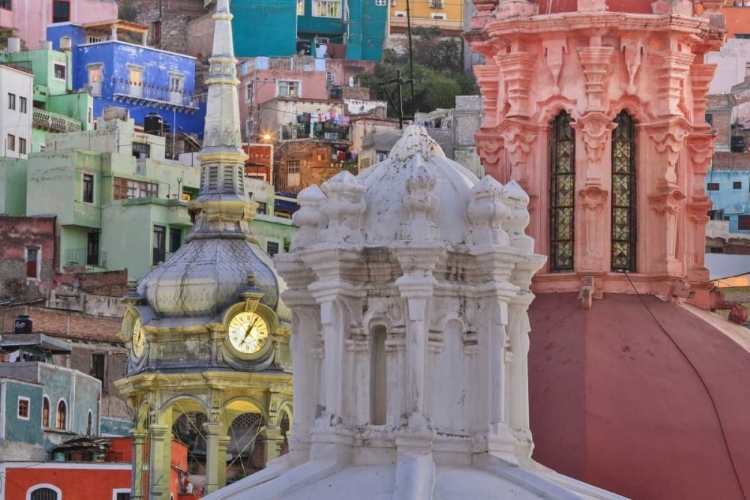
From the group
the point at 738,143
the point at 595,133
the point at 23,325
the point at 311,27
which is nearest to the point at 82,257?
the point at 23,325

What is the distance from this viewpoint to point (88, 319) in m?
74.8

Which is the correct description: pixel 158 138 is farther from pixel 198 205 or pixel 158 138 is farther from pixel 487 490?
pixel 487 490

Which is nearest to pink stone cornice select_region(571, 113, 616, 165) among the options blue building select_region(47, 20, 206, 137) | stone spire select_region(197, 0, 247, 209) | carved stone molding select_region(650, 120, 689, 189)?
carved stone molding select_region(650, 120, 689, 189)

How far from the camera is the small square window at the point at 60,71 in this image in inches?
3986

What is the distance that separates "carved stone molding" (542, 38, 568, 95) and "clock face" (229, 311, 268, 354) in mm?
7245

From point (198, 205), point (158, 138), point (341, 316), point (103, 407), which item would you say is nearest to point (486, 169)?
point (198, 205)

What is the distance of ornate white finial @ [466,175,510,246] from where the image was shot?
29188 mm

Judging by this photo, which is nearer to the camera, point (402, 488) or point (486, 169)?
point (402, 488)

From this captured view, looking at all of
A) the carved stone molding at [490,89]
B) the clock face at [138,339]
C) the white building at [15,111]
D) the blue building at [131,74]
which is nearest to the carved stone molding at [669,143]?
the carved stone molding at [490,89]

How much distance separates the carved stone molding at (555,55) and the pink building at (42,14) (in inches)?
2689

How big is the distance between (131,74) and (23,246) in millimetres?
23200

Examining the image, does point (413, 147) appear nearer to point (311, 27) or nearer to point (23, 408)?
point (23, 408)

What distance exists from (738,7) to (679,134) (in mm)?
73266

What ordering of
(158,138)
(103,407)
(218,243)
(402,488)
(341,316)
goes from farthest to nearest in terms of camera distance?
(158,138) < (103,407) < (218,243) < (341,316) < (402,488)
